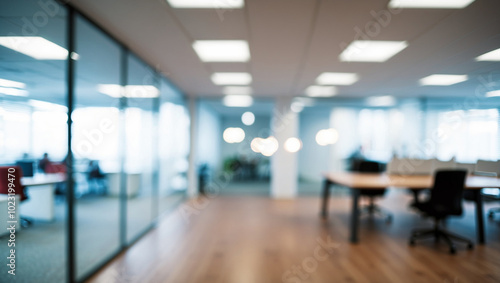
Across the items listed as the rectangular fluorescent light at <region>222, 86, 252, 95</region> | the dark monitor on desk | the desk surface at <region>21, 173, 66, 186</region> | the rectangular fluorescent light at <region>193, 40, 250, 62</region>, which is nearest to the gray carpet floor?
the desk surface at <region>21, 173, 66, 186</region>

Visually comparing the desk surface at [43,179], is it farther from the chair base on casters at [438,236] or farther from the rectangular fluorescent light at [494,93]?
the chair base on casters at [438,236]

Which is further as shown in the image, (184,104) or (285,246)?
(184,104)

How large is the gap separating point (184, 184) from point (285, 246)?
4349 mm

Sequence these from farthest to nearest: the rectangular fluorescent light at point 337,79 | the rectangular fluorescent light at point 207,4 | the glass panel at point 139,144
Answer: the rectangular fluorescent light at point 337,79 < the glass panel at point 139,144 < the rectangular fluorescent light at point 207,4

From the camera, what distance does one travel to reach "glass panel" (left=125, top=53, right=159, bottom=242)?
3.97 metres

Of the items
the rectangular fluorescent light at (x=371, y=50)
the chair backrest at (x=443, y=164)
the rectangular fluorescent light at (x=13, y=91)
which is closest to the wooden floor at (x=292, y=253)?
the chair backrest at (x=443, y=164)

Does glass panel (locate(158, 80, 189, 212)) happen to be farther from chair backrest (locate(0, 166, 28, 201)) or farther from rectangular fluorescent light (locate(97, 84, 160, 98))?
chair backrest (locate(0, 166, 28, 201))

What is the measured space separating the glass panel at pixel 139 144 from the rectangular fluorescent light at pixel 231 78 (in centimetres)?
125

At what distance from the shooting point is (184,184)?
7418 mm

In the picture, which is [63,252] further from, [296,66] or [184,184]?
[184,184]

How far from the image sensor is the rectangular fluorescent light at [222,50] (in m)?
3.51

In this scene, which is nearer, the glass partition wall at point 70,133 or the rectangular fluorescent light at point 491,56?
the rectangular fluorescent light at point 491,56

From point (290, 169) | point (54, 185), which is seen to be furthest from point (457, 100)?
point (290, 169)

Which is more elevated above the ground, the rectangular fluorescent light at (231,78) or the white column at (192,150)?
the rectangular fluorescent light at (231,78)
